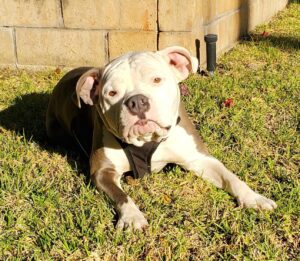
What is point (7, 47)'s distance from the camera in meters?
5.99

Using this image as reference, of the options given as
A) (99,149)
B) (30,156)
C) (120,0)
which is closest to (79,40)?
(120,0)

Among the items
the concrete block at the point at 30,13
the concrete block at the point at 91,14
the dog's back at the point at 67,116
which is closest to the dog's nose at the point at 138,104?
the dog's back at the point at 67,116

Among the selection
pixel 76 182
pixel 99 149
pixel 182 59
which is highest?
pixel 182 59

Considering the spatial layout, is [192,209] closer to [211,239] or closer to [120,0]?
[211,239]

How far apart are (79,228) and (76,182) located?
601 millimetres

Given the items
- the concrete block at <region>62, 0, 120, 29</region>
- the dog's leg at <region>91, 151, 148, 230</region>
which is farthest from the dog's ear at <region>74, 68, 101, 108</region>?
the concrete block at <region>62, 0, 120, 29</region>

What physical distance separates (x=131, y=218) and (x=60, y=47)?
3530 mm

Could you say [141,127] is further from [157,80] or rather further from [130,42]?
[130,42]

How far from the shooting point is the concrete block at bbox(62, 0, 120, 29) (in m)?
5.42

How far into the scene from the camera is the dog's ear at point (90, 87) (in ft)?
10.2

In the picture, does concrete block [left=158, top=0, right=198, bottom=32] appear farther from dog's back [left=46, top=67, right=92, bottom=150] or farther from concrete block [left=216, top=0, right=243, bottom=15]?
dog's back [left=46, top=67, right=92, bottom=150]

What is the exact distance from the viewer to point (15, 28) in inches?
231

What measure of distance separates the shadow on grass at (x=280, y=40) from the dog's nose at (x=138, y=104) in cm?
406

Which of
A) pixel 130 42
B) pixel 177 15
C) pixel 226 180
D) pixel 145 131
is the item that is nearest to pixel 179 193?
pixel 226 180
